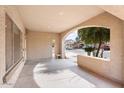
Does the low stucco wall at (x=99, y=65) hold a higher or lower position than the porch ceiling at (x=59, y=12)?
lower

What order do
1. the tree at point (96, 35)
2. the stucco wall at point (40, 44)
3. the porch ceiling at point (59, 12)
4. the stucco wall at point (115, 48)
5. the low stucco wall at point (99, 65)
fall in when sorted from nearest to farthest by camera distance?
the stucco wall at point (115, 48) → the porch ceiling at point (59, 12) → the low stucco wall at point (99, 65) → the tree at point (96, 35) → the stucco wall at point (40, 44)

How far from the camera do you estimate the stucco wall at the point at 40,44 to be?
13.6 meters

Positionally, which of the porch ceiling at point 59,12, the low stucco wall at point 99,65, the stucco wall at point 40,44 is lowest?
the low stucco wall at point 99,65

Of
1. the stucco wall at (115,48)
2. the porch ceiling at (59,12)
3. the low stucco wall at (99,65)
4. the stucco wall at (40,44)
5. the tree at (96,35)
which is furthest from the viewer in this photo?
the stucco wall at (40,44)

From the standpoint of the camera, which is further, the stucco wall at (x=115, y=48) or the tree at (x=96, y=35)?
the tree at (x=96, y=35)

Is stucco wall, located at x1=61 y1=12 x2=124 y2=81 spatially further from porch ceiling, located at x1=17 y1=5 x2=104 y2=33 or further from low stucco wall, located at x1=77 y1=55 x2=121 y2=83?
porch ceiling, located at x1=17 y1=5 x2=104 y2=33

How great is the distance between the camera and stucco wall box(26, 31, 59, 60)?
535 inches

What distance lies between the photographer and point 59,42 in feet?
47.5

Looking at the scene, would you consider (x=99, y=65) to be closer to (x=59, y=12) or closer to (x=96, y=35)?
(x=96, y=35)

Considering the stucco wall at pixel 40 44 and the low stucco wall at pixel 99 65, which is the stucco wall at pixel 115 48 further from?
the stucco wall at pixel 40 44

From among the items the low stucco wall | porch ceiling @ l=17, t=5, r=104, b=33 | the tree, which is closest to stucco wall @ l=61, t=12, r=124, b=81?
the low stucco wall

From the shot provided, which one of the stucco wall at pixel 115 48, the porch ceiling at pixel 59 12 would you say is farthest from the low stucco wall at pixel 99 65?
the porch ceiling at pixel 59 12
